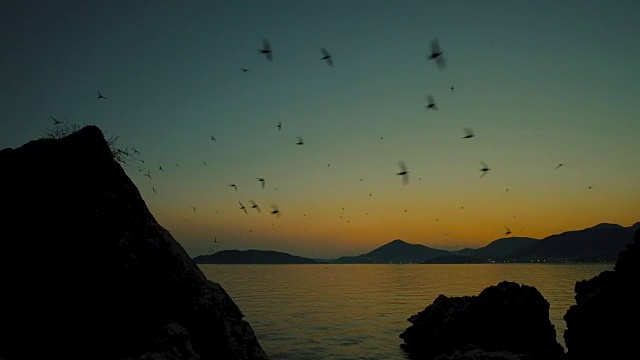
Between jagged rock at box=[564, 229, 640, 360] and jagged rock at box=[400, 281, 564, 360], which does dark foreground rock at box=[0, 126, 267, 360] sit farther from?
jagged rock at box=[400, 281, 564, 360]

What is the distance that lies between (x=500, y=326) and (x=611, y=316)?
6575 millimetres

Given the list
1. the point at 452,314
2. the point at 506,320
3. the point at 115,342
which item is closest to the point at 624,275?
the point at 506,320

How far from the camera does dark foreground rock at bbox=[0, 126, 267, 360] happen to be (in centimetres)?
575

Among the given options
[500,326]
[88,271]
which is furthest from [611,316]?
[88,271]

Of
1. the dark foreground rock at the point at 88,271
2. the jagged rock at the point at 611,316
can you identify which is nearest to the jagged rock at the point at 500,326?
the jagged rock at the point at 611,316

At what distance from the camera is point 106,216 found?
6.44m

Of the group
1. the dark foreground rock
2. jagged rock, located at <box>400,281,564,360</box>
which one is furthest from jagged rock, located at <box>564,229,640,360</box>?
the dark foreground rock

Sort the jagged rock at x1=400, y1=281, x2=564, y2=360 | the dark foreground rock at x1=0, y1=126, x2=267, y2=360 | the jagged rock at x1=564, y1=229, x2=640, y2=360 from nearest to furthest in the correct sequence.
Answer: the dark foreground rock at x1=0, y1=126, x2=267, y2=360, the jagged rock at x1=564, y1=229, x2=640, y2=360, the jagged rock at x1=400, y1=281, x2=564, y2=360

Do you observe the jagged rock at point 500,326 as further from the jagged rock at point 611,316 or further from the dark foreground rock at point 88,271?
the dark foreground rock at point 88,271

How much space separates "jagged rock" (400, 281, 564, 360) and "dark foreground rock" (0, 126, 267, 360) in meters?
16.3

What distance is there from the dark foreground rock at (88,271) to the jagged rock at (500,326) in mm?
Answer: 16330

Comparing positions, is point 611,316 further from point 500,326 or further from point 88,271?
point 88,271

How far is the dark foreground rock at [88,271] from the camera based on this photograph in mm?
5750

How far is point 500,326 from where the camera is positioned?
20891 millimetres
